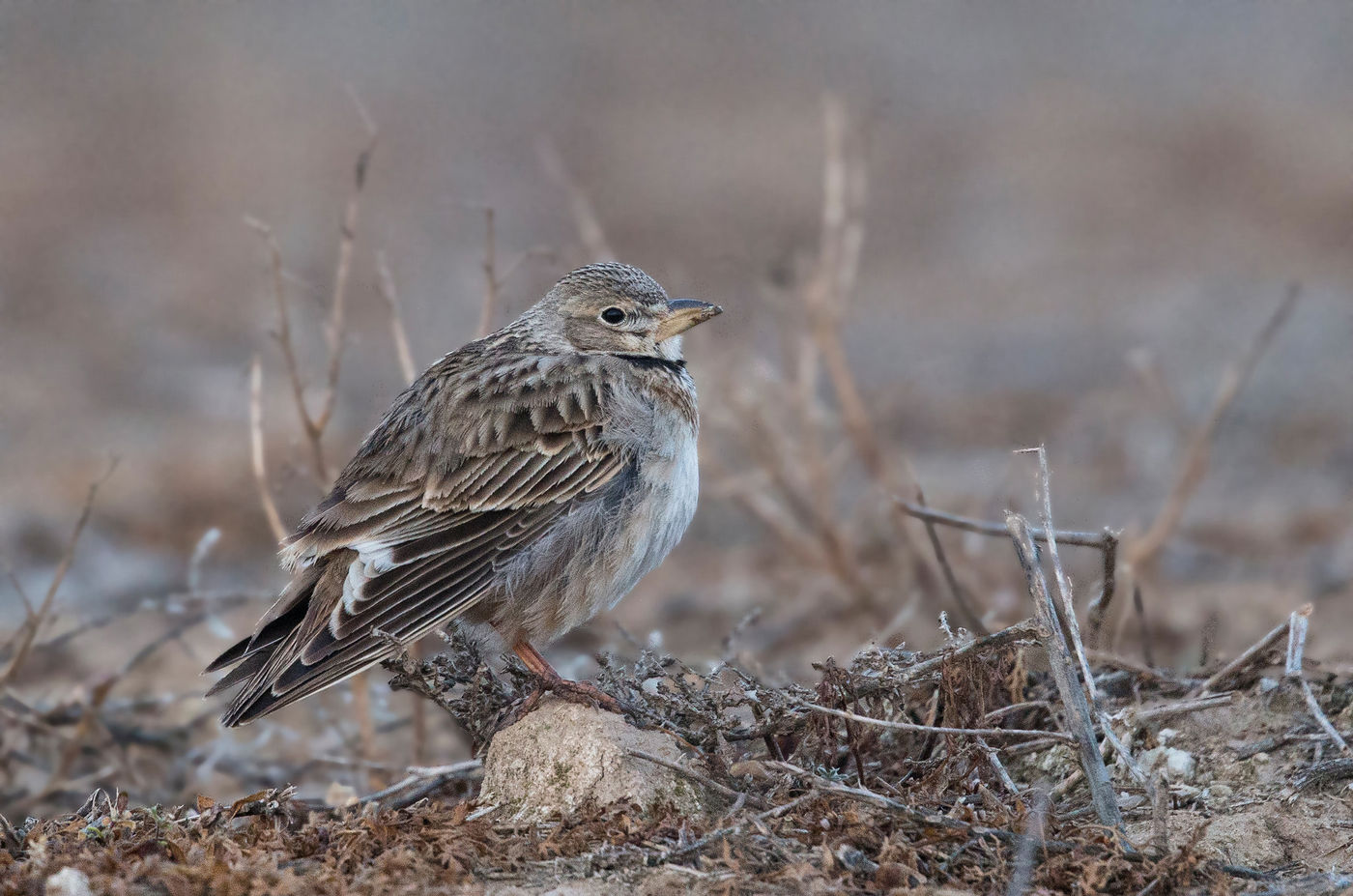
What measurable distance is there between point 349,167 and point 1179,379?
29.1 feet

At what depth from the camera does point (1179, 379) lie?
10.6 metres

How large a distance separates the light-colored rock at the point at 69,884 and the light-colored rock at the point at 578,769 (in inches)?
40.5

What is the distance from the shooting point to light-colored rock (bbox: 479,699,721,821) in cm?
355

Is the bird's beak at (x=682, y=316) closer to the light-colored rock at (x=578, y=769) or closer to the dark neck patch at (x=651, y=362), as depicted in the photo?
the dark neck patch at (x=651, y=362)

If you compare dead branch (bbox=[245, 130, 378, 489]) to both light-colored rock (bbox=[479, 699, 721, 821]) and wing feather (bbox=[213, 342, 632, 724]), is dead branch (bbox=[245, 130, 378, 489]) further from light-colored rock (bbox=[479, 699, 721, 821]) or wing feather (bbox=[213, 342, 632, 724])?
light-colored rock (bbox=[479, 699, 721, 821])

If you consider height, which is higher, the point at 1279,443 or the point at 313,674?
the point at 1279,443

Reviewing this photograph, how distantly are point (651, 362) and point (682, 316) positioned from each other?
22 centimetres

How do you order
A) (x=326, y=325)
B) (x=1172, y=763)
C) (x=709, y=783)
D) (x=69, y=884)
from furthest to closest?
(x=326, y=325) < (x=1172, y=763) < (x=709, y=783) < (x=69, y=884)

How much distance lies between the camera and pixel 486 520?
430 centimetres

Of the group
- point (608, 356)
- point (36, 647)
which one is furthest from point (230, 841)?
point (36, 647)

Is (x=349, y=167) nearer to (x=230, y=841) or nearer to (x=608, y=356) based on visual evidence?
(x=608, y=356)

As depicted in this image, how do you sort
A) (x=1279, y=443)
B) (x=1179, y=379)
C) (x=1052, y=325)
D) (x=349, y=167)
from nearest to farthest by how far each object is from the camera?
(x=1279, y=443), (x=1179, y=379), (x=1052, y=325), (x=349, y=167)

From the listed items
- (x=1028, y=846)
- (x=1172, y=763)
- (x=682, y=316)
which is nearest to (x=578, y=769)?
(x=1028, y=846)

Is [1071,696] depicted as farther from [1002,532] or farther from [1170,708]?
[1002,532]
